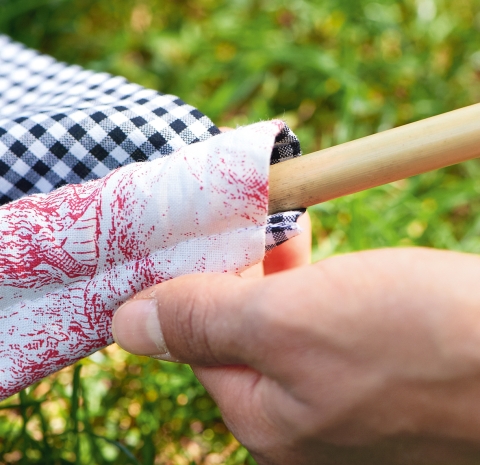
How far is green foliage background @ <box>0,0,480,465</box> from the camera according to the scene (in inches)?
43.5

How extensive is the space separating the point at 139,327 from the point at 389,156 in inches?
11.6

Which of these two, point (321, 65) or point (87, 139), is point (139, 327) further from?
point (321, 65)

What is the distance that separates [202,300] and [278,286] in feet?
0.26

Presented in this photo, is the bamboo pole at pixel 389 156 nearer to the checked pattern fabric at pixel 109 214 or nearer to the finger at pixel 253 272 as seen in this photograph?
the checked pattern fabric at pixel 109 214

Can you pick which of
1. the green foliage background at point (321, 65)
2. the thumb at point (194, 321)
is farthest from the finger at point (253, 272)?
the green foliage background at point (321, 65)

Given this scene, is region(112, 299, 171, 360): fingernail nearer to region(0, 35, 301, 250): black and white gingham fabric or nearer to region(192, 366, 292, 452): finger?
region(192, 366, 292, 452): finger

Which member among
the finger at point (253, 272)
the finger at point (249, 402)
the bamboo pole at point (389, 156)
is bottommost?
the finger at point (249, 402)

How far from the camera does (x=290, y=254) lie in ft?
2.46

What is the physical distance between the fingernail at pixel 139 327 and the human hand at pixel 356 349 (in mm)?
28

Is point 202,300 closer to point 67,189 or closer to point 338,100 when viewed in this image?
point 67,189

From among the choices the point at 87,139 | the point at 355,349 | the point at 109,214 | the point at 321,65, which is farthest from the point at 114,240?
the point at 321,65

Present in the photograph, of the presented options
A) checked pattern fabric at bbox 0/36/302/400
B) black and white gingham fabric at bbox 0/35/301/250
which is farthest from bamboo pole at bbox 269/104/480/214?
black and white gingham fabric at bbox 0/35/301/250

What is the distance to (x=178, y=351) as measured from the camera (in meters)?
0.52

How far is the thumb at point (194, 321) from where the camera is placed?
1.50 ft
